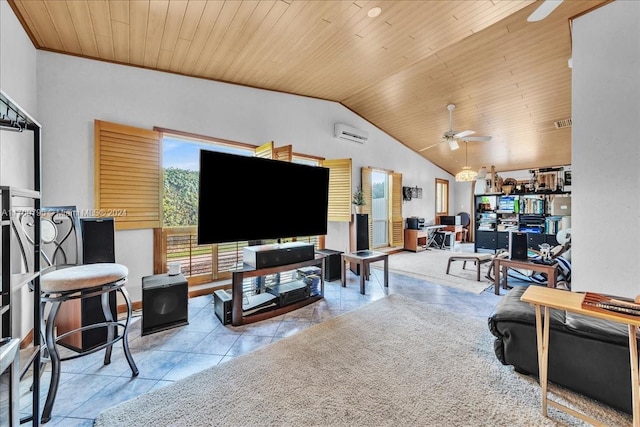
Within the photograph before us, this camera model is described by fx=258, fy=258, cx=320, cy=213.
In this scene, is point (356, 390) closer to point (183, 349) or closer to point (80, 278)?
point (183, 349)

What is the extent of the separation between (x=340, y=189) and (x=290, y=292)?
7.60 feet

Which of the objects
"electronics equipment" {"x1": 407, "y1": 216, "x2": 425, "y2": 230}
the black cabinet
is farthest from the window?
"electronics equipment" {"x1": 407, "y1": 216, "x2": 425, "y2": 230}

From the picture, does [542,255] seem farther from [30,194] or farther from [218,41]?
[30,194]

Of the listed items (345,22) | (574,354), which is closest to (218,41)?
(345,22)

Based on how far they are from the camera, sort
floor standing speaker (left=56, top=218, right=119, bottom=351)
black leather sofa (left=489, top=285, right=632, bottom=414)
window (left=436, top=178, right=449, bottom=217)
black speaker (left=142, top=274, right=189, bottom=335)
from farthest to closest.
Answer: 1. window (left=436, top=178, right=449, bottom=217)
2. black speaker (left=142, top=274, right=189, bottom=335)
3. floor standing speaker (left=56, top=218, right=119, bottom=351)
4. black leather sofa (left=489, top=285, right=632, bottom=414)

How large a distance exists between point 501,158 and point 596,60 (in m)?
4.72

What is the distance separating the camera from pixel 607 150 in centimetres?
247

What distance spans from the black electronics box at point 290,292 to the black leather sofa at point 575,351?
1870 mm

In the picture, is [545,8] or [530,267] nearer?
[545,8]

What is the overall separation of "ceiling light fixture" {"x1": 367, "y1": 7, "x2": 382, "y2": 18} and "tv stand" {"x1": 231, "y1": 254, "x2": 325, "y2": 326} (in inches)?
101

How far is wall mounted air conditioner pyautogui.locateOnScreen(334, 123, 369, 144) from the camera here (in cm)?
485

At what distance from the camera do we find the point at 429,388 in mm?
1632

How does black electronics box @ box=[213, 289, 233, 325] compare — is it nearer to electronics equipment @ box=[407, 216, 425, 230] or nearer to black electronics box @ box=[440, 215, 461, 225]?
electronics equipment @ box=[407, 216, 425, 230]

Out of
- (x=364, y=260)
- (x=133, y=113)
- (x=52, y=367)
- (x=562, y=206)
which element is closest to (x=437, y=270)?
(x=364, y=260)
